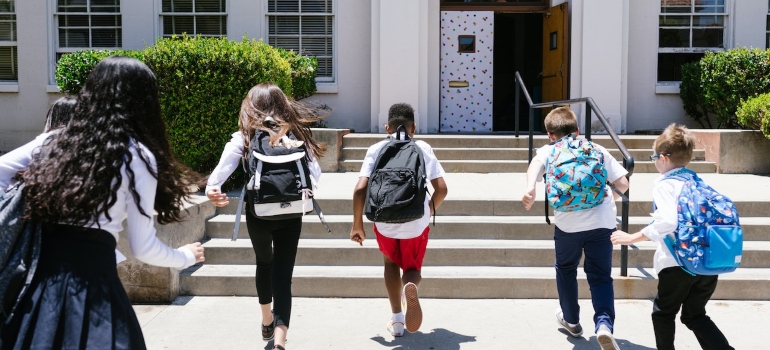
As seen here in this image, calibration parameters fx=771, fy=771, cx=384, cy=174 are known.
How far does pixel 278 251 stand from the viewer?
473cm

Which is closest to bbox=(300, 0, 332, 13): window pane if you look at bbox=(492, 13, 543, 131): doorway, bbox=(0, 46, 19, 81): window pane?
bbox=(0, 46, 19, 81): window pane

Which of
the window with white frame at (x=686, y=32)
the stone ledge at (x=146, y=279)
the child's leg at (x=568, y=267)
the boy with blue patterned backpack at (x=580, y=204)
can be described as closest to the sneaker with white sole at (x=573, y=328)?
the child's leg at (x=568, y=267)

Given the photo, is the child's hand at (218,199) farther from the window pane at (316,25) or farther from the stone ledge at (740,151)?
the window pane at (316,25)

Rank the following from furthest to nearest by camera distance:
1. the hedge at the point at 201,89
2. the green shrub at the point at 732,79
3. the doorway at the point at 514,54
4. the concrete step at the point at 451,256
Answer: the doorway at the point at 514,54, the green shrub at the point at 732,79, the hedge at the point at 201,89, the concrete step at the point at 451,256

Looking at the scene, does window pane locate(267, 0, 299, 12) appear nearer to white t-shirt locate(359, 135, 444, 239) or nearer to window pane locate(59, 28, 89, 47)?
window pane locate(59, 28, 89, 47)

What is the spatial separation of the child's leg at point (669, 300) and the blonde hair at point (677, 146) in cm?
59

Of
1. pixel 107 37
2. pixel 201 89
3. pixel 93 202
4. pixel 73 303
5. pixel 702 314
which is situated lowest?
pixel 702 314

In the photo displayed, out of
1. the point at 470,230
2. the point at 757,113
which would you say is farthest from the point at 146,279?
the point at 757,113

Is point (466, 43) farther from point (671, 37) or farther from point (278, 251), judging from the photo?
point (278, 251)

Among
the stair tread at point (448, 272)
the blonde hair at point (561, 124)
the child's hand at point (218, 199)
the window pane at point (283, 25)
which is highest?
the window pane at point (283, 25)

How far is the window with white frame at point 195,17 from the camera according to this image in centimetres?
1248

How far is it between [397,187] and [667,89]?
9276 millimetres

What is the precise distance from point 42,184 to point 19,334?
1.68 feet

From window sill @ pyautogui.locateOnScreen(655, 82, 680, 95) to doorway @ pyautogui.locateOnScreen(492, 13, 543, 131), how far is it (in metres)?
3.64
